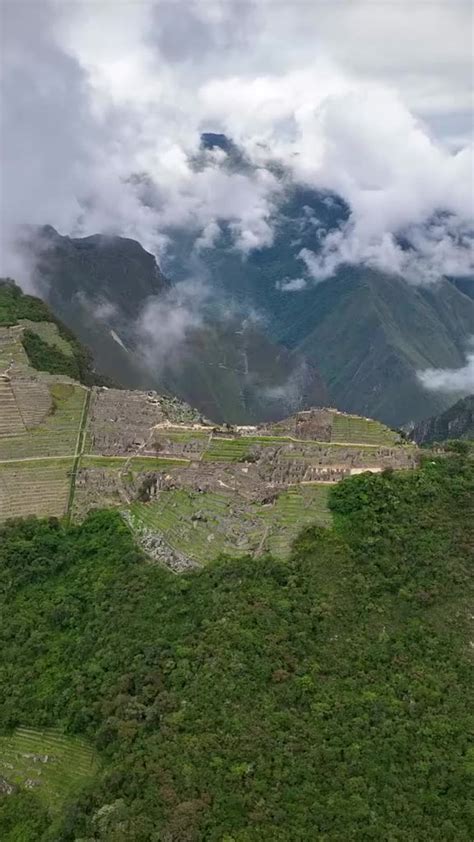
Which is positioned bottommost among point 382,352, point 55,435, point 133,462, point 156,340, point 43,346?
point 382,352

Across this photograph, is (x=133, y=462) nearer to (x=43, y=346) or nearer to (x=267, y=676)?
(x=43, y=346)

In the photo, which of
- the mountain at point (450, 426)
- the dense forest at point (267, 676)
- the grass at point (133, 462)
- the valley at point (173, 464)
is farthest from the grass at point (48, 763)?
the mountain at point (450, 426)

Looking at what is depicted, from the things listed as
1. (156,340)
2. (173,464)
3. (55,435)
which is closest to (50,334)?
(55,435)

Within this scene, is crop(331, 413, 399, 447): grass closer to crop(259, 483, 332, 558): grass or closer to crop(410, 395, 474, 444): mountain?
crop(259, 483, 332, 558): grass

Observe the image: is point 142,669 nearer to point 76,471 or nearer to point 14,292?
point 76,471

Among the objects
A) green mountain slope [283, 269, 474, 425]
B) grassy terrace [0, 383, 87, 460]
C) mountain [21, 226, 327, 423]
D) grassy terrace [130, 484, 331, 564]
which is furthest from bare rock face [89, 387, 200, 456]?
green mountain slope [283, 269, 474, 425]
